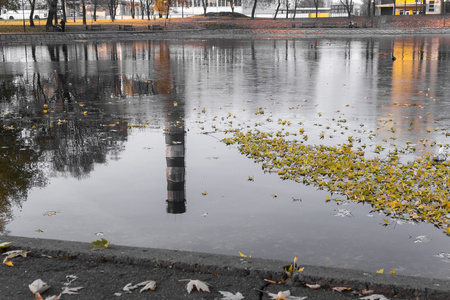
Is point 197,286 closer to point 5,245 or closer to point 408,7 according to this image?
point 5,245

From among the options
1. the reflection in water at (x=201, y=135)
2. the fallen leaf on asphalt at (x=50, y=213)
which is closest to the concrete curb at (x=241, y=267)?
the reflection in water at (x=201, y=135)

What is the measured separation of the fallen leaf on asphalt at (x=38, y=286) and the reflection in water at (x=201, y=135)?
1.41 meters

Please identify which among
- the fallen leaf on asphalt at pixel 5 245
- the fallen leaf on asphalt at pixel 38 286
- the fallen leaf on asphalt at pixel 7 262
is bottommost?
the fallen leaf on asphalt at pixel 38 286

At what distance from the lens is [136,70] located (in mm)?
22234

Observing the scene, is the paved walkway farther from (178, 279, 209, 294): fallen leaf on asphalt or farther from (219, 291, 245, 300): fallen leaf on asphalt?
(219, 291, 245, 300): fallen leaf on asphalt

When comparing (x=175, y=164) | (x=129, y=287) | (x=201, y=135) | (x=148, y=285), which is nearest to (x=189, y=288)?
(x=148, y=285)

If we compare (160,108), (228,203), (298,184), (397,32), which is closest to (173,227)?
(228,203)

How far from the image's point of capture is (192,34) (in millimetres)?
63812

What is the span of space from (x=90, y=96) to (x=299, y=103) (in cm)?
601

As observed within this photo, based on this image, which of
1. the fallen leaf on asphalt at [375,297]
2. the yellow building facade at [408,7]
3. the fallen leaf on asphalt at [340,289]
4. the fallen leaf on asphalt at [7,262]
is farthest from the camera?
the yellow building facade at [408,7]

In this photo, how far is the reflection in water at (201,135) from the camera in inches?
219

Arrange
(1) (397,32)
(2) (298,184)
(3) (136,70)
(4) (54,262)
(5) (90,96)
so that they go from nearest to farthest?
(4) (54,262), (2) (298,184), (5) (90,96), (3) (136,70), (1) (397,32)

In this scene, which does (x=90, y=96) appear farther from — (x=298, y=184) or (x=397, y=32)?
(x=397, y=32)

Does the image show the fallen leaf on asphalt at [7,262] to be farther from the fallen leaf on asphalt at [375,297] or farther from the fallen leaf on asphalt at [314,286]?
the fallen leaf on asphalt at [375,297]
